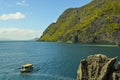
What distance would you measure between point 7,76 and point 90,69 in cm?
4267

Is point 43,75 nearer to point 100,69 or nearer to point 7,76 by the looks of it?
point 7,76

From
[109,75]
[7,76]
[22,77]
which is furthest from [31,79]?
[109,75]

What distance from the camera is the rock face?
236 feet

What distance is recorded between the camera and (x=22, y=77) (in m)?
102

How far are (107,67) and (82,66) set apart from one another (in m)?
→ 7.93

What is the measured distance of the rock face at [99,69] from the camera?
71944 millimetres

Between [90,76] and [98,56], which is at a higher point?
[98,56]

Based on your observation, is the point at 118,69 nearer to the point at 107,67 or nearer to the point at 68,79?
the point at 107,67

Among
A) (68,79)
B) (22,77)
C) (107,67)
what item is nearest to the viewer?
(107,67)

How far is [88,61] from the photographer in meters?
75.8

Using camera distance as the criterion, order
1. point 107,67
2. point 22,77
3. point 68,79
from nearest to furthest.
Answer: point 107,67
point 68,79
point 22,77

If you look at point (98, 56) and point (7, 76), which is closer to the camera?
point (98, 56)

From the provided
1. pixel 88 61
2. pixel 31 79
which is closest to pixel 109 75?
pixel 88 61

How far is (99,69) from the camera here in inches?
2899
